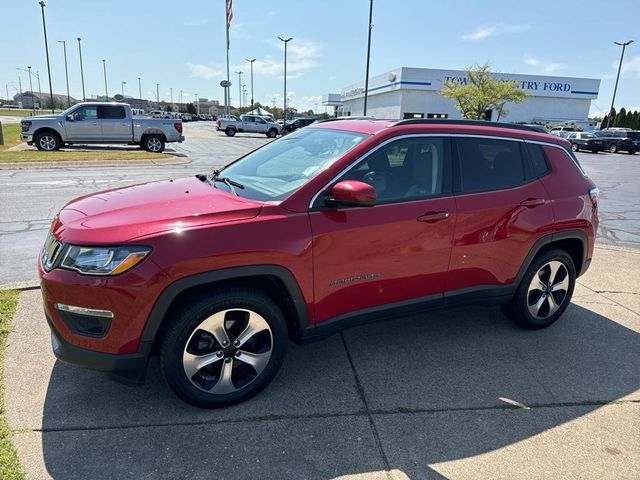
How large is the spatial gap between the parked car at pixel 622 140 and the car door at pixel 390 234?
118 ft

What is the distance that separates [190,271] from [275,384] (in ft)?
3.64

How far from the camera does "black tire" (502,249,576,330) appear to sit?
403 cm

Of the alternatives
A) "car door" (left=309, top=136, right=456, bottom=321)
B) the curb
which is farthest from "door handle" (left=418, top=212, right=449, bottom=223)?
the curb

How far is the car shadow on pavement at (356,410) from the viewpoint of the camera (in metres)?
2.47

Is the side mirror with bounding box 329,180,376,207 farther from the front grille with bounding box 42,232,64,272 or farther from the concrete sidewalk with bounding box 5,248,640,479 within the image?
the front grille with bounding box 42,232,64,272

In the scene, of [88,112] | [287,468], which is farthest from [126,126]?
[287,468]

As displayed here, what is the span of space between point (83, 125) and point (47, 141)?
4.76 feet

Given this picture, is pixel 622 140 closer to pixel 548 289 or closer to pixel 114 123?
pixel 114 123

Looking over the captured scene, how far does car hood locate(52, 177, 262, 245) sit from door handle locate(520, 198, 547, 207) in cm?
223

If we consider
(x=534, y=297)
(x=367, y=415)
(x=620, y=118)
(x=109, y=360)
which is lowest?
(x=367, y=415)

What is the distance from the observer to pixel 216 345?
9.31 ft

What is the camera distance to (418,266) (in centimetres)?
334

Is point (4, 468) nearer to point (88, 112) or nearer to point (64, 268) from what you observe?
point (64, 268)

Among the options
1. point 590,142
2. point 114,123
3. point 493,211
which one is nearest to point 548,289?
point 493,211
